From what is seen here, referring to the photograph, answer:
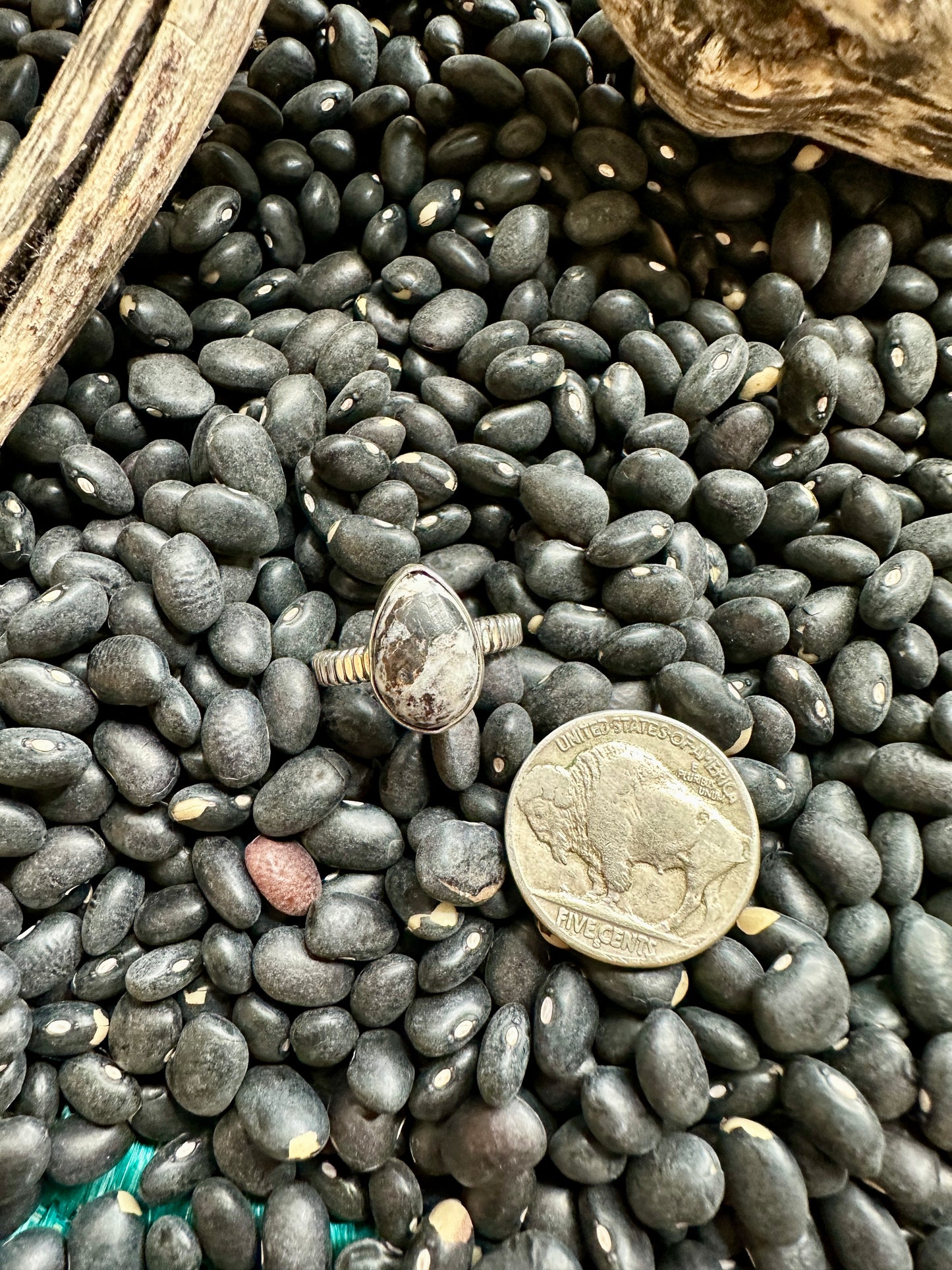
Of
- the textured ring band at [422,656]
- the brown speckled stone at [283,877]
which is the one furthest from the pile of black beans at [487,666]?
the textured ring band at [422,656]

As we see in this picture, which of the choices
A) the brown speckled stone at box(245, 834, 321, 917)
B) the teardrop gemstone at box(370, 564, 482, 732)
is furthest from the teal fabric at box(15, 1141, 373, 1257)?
the teardrop gemstone at box(370, 564, 482, 732)

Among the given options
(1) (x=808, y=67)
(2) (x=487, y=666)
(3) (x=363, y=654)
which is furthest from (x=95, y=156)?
(1) (x=808, y=67)

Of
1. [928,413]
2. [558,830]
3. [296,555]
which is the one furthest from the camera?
[928,413]

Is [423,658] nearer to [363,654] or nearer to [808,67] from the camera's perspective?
[363,654]

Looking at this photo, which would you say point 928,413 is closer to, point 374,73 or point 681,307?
point 681,307

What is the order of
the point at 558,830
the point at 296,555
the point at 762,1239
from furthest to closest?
1. the point at 296,555
2. the point at 558,830
3. the point at 762,1239

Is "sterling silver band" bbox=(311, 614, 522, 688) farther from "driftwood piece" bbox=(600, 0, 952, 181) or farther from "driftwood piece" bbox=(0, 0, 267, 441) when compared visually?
"driftwood piece" bbox=(600, 0, 952, 181)

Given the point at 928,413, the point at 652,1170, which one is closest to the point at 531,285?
the point at 928,413

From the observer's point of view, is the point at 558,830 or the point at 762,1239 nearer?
the point at 762,1239
